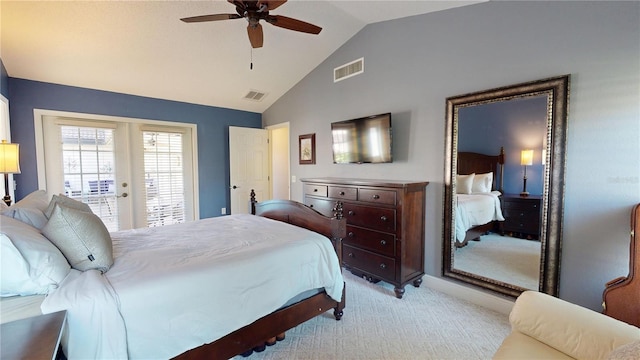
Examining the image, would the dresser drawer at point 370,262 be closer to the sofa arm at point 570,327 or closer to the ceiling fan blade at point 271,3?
A: the sofa arm at point 570,327

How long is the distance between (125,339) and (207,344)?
442mm

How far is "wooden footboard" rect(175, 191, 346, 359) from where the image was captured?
1.59 metres

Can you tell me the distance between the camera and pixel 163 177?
4602mm

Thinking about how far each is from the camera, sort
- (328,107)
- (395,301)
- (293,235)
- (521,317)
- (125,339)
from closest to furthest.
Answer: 1. (125,339)
2. (521,317)
3. (293,235)
4. (395,301)
5. (328,107)

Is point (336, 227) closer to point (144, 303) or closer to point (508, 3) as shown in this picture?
point (144, 303)

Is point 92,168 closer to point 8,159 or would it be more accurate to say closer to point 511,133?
point 8,159

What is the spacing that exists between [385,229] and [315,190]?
1113 millimetres

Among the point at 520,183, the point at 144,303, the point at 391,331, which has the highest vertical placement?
the point at 520,183

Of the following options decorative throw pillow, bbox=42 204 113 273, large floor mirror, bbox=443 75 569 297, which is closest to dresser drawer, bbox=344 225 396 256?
large floor mirror, bbox=443 75 569 297

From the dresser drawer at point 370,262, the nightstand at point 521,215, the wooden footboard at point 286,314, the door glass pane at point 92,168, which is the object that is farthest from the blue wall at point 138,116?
the nightstand at point 521,215

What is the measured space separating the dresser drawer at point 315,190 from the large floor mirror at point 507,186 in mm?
1398

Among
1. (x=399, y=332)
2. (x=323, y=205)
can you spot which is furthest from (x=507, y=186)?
(x=323, y=205)

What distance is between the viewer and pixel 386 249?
9.17 feet

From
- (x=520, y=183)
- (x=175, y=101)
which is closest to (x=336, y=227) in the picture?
(x=520, y=183)
